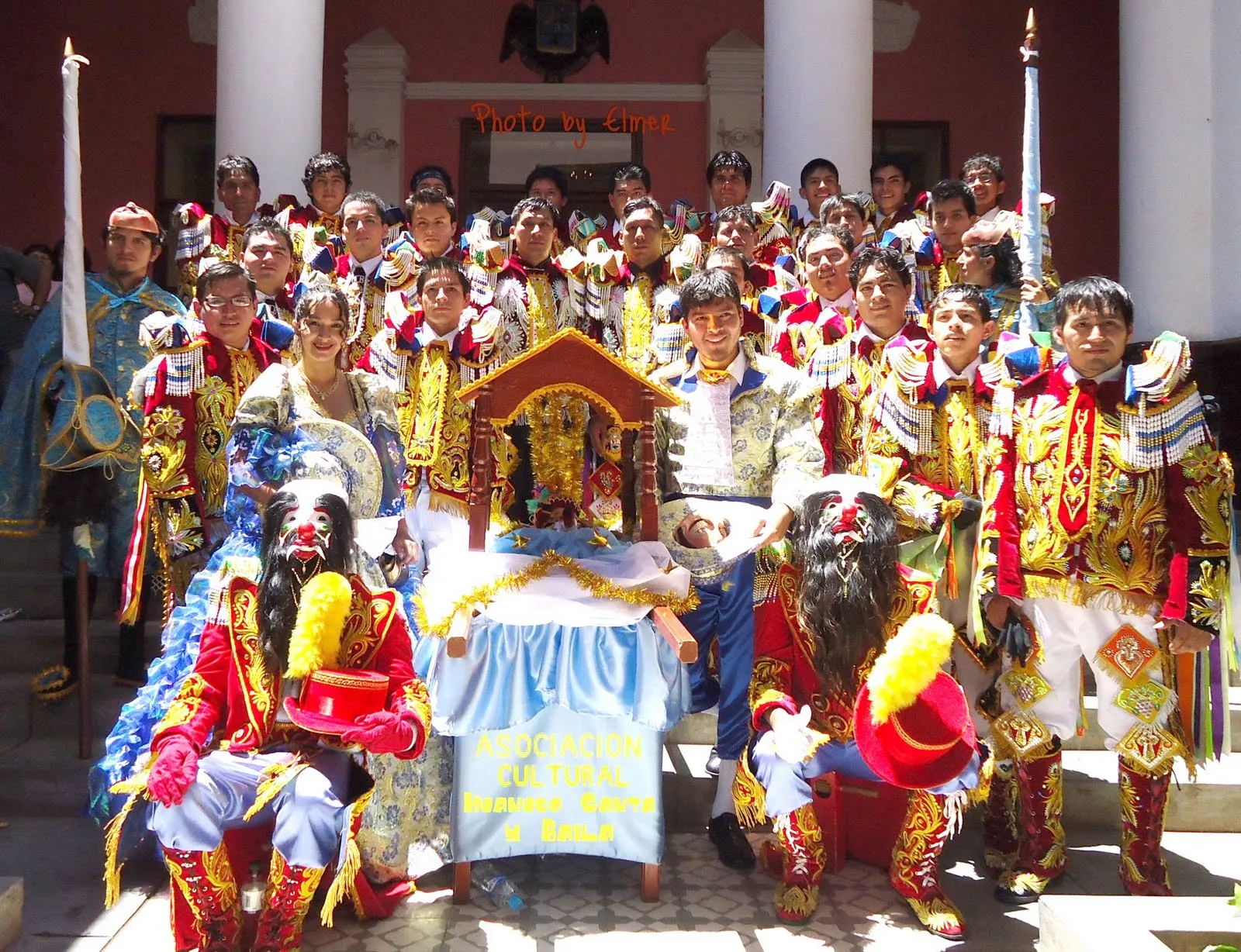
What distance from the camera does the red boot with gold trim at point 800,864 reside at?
11.4 ft

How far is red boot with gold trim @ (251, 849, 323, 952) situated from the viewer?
3037mm

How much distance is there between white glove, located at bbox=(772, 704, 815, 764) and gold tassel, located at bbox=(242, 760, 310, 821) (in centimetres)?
134

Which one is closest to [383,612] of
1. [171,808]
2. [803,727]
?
[171,808]

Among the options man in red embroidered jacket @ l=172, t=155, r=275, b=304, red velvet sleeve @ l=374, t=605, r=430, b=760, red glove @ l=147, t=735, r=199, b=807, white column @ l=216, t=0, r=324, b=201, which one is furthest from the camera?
white column @ l=216, t=0, r=324, b=201

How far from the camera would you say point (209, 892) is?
3012mm

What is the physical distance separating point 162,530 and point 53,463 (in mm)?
547

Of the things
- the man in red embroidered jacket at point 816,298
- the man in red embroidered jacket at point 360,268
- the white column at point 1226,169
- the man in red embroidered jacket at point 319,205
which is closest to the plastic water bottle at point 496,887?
the man in red embroidered jacket at point 816,298

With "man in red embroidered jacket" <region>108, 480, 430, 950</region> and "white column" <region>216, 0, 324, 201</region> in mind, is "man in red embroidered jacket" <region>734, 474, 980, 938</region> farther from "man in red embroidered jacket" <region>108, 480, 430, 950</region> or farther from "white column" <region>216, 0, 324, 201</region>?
A: "white column" <region>216, 0, 324, 201</region>

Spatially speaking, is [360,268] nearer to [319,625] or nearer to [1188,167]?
[319,625]

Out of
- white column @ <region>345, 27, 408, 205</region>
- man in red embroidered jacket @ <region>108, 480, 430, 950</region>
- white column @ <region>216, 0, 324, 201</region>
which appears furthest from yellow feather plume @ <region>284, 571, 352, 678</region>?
white column @ <region>345, 27, 408, 205</region>

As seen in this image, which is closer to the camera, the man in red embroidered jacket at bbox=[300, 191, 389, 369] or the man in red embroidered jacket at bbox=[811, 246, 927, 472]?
the man in red embroidered jacket at bbox=[811, 246, 927, 472]

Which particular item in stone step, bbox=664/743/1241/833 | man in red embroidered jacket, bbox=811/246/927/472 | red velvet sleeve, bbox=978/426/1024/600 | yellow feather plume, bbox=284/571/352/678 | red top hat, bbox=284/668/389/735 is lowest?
stone step, bbox=664/743/1241/833

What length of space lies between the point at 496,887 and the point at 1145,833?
2.04 m

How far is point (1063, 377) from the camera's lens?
3.68 meters
